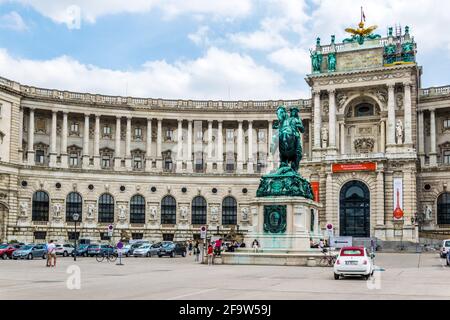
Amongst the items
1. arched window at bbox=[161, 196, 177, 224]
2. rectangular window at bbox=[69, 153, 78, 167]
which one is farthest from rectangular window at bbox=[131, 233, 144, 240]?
rectangular window at bbox=[69, 153, 78, 167]

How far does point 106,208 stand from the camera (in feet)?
296

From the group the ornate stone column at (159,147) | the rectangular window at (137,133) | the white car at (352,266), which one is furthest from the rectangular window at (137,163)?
the white car at (352,266)

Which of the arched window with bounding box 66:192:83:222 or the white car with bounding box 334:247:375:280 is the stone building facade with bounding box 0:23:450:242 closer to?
the arched window with bounding box 66:192:83:222

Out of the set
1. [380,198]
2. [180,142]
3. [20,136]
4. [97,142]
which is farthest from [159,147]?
[380,198]

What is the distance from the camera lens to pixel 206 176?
309ft

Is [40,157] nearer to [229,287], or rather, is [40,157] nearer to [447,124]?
[447,124]

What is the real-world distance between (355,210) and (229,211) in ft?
60.5

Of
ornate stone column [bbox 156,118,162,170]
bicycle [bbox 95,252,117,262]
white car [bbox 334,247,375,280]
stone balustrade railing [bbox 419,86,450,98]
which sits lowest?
bicycle [bbox 95,252,117,262]

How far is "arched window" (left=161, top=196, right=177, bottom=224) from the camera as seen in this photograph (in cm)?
9262

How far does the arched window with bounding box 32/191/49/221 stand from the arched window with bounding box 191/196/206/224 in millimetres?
20028

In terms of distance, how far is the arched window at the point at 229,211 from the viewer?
93688mm

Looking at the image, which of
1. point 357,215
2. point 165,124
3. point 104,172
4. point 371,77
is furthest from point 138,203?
point 371,77

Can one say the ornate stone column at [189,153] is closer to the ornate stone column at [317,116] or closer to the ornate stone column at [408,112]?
the ornate stone column at [317,116]
